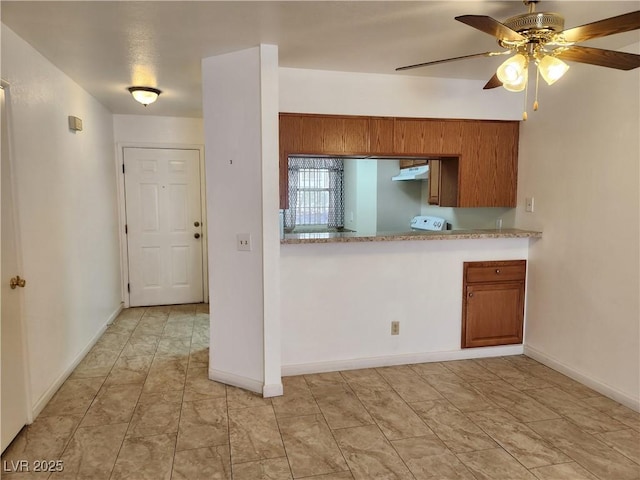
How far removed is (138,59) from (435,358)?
10.5 feet

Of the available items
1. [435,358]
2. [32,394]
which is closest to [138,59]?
[32,394]

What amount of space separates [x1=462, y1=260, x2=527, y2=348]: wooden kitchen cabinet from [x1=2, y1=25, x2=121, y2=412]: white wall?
311 centimetres

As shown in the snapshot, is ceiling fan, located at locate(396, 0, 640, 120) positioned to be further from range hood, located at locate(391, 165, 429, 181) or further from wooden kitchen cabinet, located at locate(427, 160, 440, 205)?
range hood, located at locate(391, 165, 429, 181)

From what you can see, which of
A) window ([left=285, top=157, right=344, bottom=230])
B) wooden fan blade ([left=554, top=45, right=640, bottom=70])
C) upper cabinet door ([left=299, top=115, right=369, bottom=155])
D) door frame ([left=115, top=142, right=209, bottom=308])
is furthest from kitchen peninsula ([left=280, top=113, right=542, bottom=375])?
door frame ([left=115, top=142, right=209, bottom=308])

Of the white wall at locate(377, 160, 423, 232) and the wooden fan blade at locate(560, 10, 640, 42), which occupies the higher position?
the wooden fan blade at locate(560, 10, 640, 42)

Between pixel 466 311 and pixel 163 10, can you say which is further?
pixel 466 311

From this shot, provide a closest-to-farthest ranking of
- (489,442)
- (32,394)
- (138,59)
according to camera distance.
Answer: (489,442), (32,394), (138,59)

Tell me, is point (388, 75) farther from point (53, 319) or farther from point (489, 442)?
point (53, 319)

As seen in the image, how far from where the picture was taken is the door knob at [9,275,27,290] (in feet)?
7.82

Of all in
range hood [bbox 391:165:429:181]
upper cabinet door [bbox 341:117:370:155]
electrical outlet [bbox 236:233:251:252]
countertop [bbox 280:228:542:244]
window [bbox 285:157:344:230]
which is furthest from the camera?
window [bbox 285:157:344:230]

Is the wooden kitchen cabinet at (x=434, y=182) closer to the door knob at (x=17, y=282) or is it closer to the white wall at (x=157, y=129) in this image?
the white wall at (x=157, y=129)

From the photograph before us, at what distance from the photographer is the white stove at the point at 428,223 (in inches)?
200

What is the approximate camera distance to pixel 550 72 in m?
2.12

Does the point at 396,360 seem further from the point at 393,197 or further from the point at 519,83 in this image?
the point at 393,197
